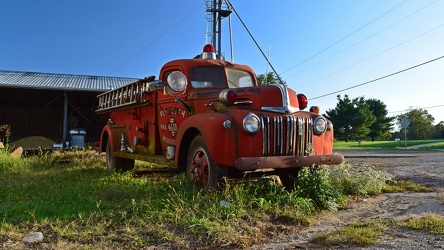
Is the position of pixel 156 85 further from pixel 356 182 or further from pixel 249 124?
pixel 356 182

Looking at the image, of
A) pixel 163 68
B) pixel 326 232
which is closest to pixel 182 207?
pixel 326 232

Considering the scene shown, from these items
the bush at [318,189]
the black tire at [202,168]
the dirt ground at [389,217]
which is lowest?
the dirt ground at [389,217]

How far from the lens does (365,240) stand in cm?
333

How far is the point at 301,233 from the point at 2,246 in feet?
9.60

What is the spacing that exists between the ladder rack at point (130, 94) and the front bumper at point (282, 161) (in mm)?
2443

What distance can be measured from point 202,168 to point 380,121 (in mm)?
64427

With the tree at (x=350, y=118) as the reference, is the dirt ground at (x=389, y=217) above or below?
below

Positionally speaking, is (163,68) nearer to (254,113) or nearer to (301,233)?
(254,113)

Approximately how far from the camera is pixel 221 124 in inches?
179

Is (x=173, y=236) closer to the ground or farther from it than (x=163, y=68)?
closer to the ground

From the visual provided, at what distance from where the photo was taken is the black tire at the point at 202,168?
474 centimetres

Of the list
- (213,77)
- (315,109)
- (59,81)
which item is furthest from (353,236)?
(59,81)

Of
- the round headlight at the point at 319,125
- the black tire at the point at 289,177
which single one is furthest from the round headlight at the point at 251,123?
the black tire at the point at 289,177

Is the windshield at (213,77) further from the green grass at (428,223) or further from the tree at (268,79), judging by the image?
the green grass at (428,223)
